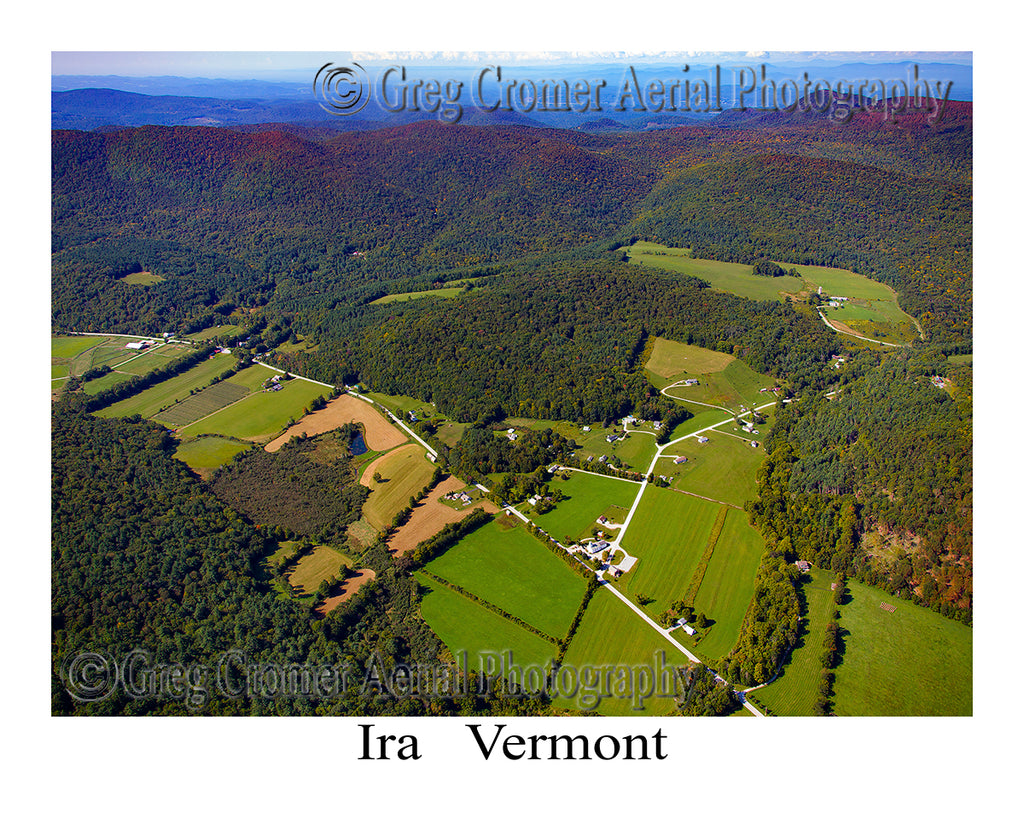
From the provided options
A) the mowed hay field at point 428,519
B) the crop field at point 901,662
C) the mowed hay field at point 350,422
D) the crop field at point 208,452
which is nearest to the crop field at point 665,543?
the crop field at point 901,662

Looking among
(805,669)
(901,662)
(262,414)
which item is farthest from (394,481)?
(901,662)

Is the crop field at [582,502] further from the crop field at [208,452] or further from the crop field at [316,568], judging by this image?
the crop field at [208,452]

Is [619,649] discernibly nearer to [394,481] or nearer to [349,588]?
[349,588]

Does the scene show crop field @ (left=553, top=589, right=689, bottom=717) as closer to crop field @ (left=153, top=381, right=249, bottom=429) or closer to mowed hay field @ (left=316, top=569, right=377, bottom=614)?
mowed hay field @ (left=316, top=569, right=377, bottom=614)

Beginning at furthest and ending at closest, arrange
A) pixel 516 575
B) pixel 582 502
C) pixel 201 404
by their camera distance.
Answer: pixel 201 404 → pixel 582 502 → pixel 516 575

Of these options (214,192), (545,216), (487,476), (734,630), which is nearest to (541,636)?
(734,630)
